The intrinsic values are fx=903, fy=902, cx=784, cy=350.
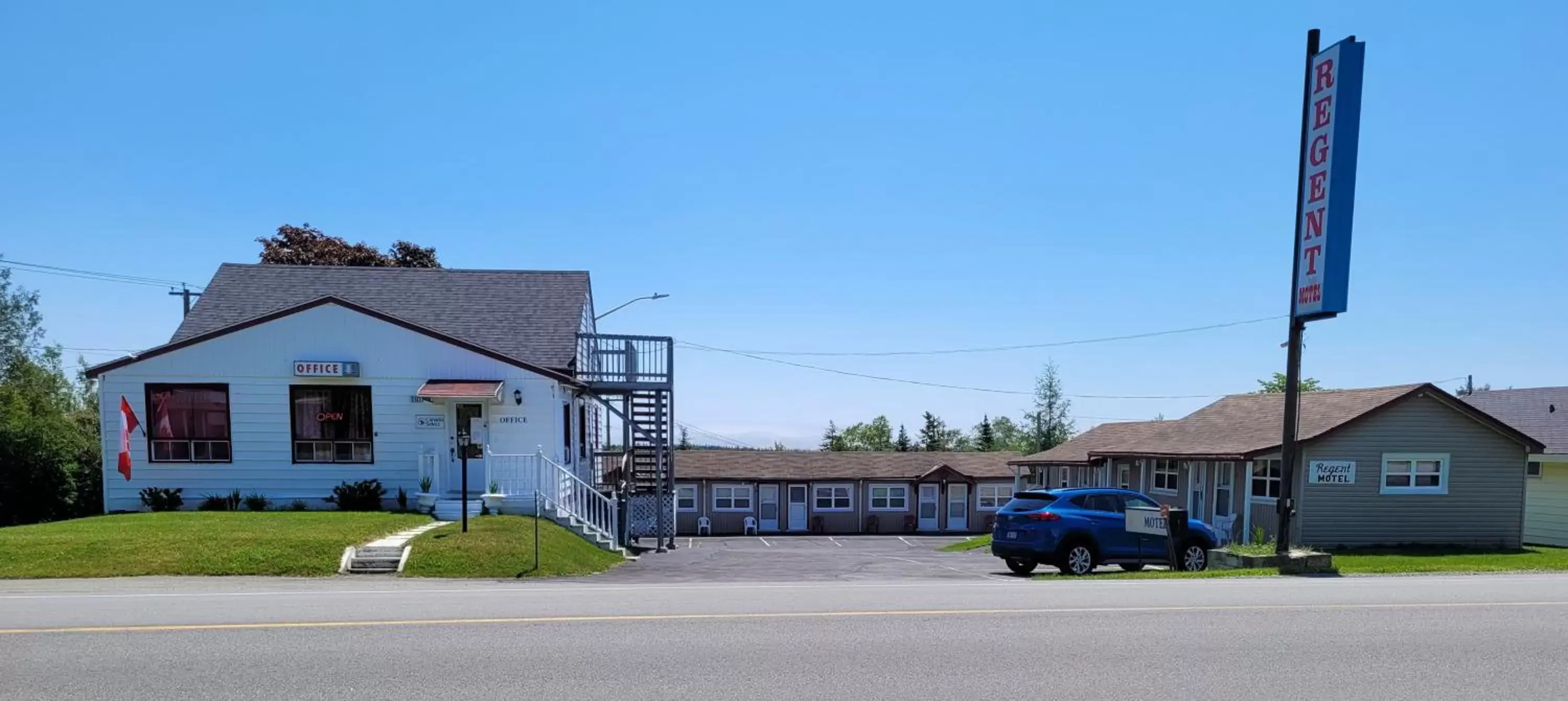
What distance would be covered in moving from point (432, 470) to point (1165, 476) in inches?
785

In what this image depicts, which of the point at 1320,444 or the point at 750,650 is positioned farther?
the point at 1320,444

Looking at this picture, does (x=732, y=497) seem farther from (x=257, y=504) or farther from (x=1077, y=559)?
(x=1077, y=559)

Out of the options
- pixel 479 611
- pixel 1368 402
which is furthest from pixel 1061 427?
pixel 479 611

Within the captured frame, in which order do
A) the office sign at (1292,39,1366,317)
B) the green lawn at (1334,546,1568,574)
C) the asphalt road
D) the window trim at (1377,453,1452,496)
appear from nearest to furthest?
the asphalt road < the office sign at (1292,39,1366,317) < the green lawn at (1334,546,1568,574) < the window trim at (1377,453,1452,496)

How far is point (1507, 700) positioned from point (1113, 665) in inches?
91.9

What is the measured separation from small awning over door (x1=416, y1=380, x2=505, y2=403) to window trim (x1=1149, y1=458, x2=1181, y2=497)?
17.7 m

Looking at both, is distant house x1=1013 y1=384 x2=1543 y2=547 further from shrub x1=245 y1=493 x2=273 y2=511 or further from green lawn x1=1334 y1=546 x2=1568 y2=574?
shrub x1=245 y1=493 x2=273 y2=511

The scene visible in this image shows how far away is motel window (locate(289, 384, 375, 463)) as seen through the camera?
19.5 meters

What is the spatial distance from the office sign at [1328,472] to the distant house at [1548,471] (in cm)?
792

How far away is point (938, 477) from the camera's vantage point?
42.3 meters

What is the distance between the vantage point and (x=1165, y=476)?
26312 mm

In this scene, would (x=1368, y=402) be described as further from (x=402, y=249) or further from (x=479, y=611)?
(x=402, y=249)

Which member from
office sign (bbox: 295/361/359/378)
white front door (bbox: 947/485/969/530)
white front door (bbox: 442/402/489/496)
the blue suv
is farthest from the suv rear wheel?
white front door (bbox: 947/485/969/530)

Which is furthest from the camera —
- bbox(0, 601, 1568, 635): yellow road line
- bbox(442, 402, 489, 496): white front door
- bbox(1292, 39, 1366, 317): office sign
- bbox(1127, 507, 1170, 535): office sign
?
bbox(442, 402, 489, 496): white front door
